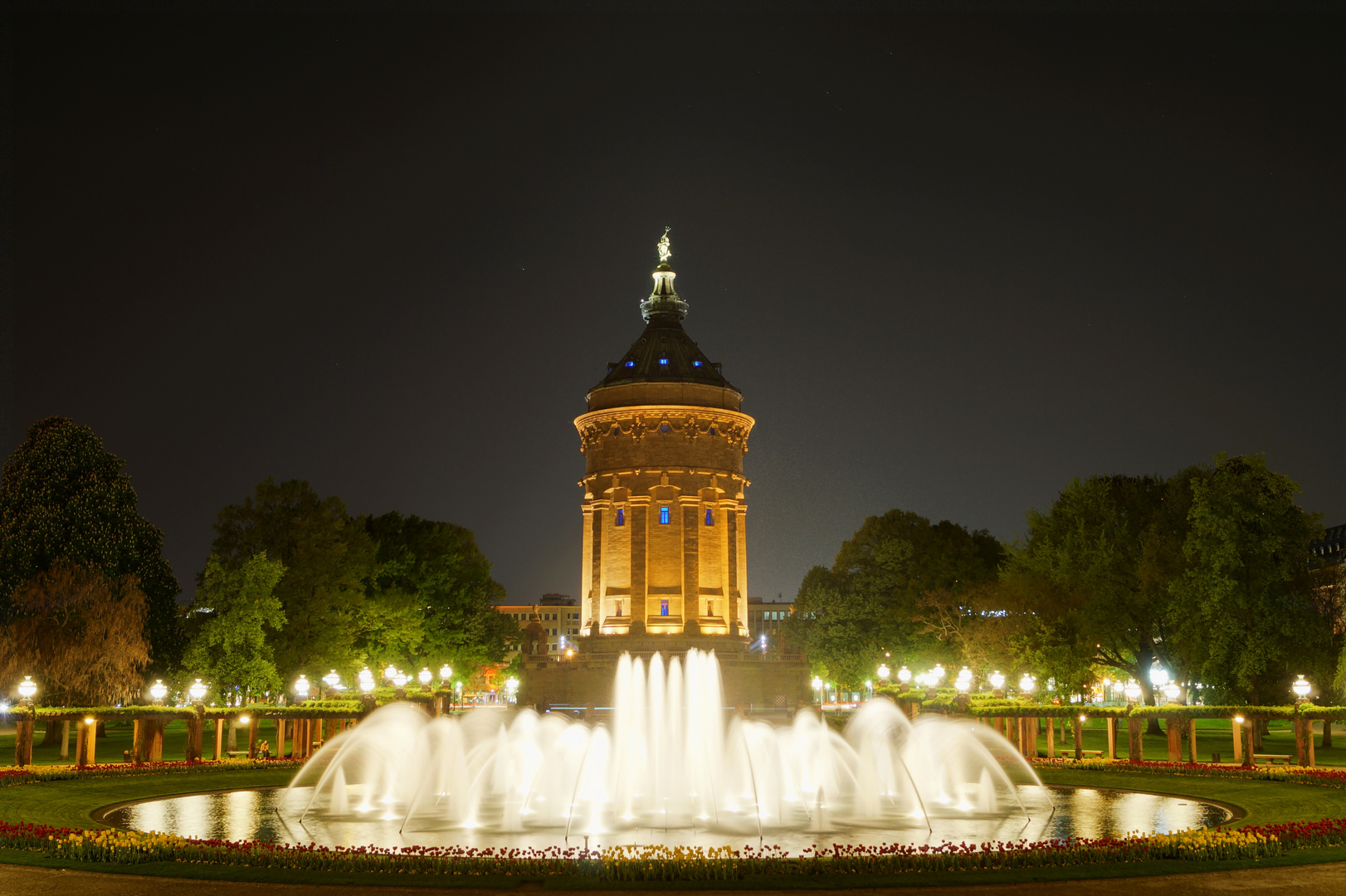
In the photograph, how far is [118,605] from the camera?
1704 inches

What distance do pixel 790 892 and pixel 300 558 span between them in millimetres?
45318

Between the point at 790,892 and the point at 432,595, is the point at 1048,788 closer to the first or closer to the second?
the point at 790,892

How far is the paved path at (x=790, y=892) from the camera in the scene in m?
16.4

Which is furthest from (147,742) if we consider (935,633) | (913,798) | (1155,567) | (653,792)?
(935,633)

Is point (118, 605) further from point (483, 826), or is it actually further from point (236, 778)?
point (483, 826)

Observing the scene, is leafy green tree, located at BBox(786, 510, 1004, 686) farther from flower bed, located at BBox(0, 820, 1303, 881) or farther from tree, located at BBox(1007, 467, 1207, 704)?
flower bed, located at BBox(0, 820, 1303, 881)

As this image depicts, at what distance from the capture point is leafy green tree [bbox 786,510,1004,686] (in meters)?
76.8

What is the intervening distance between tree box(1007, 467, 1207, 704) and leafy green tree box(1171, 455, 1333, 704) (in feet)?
13.2

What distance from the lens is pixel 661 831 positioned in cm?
2236

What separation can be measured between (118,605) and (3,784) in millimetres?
12687

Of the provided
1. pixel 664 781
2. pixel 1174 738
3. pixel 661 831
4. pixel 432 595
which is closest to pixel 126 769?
pixel 664 781

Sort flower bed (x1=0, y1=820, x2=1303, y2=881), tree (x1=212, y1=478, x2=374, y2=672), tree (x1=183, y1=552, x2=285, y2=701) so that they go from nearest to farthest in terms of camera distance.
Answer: flower bed (x1=0, y1=820, x2=1303, y2=881), tree (x1=183, y1=552, x2=285, y2=701), tree (x1=212, y1=478, x2=374, y2=672)

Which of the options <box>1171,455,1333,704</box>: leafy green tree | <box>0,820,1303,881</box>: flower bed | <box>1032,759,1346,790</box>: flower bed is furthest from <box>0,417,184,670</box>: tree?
<box>1171,455,1333,704</box>: leafy green tree

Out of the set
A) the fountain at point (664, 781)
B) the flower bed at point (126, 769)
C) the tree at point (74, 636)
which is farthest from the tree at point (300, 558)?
the fountain at point (664, 781)
